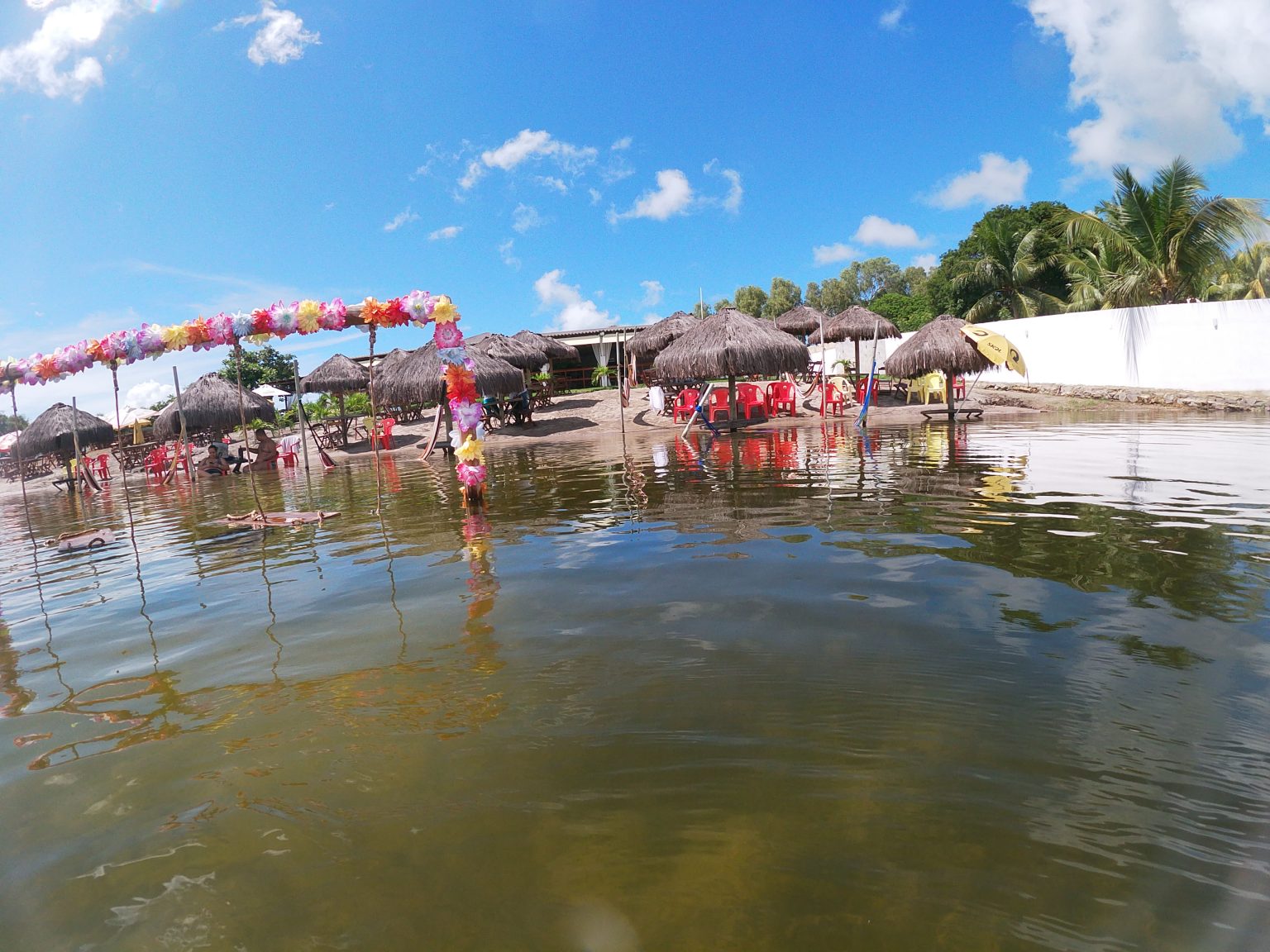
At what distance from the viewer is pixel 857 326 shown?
25.3 m

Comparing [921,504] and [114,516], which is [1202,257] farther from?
[114,516]

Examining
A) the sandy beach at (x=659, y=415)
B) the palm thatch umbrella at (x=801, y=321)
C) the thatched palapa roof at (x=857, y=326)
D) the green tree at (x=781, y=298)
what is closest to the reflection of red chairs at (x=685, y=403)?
the sandy beach at (x=659, y=415)

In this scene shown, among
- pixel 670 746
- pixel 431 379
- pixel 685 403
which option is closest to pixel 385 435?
pixel 431 379

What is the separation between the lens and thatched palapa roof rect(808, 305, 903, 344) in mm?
25328

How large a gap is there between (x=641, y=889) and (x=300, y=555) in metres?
6.05

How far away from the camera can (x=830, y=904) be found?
6.23 ft

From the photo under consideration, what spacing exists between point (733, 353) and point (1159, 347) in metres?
11.8

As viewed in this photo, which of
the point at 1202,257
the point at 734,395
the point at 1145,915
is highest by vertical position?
the point at 1202,257

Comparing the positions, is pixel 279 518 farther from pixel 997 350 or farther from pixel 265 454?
pixel 997 350

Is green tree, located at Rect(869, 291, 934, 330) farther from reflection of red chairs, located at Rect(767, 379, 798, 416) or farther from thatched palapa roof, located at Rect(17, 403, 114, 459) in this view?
thatched palapa roof, located at Rect(17, 403, 114, 459)

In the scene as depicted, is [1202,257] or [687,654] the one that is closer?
[687,654]

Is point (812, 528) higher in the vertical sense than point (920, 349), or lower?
lower

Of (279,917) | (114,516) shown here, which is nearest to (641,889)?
(279,917)

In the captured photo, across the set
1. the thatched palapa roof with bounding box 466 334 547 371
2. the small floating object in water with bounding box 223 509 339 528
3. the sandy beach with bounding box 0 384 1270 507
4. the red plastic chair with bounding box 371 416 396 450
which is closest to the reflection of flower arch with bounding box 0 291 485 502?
the small floating object in water with bounding box 223 509 339 528
